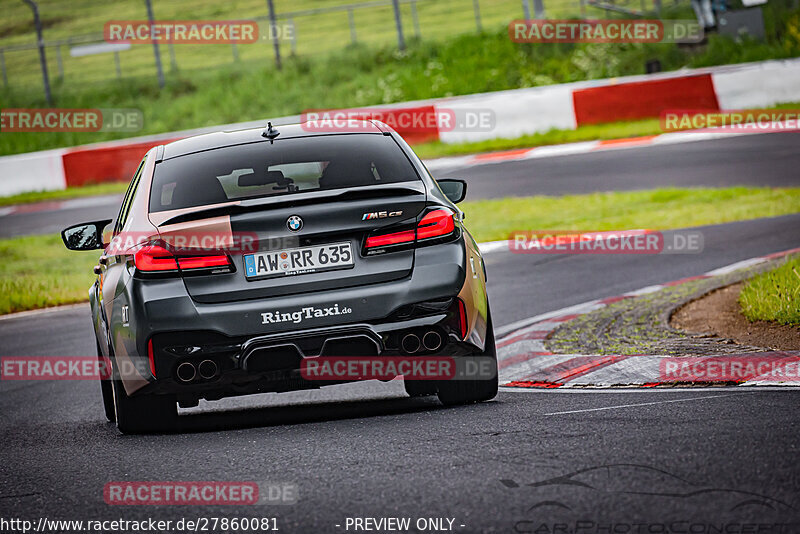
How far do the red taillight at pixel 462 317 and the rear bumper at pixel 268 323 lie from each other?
0.17 ft

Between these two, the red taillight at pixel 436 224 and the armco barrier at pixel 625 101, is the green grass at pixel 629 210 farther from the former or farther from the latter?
the red taillight at pixel 436 224

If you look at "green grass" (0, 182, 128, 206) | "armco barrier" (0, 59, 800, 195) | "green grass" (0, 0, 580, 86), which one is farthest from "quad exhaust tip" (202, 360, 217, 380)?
"green grass" (0, 0, 580, 86)

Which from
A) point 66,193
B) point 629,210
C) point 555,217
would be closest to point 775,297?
point 629,210

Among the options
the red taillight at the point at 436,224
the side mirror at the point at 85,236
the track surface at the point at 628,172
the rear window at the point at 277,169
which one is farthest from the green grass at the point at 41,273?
the red taillight at the point at 436,224

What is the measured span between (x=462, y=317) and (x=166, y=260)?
148 cm

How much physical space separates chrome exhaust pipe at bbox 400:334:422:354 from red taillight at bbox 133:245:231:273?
93cm

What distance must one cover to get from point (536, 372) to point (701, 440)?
2795mm

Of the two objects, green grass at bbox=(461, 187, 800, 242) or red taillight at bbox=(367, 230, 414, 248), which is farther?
green grass at bbox=(461, 187, 800, 242)

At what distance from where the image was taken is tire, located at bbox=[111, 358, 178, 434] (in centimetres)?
665

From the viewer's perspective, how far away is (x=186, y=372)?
6.13m

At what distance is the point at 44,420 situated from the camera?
7.92m

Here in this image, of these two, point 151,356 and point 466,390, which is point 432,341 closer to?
point 466,390

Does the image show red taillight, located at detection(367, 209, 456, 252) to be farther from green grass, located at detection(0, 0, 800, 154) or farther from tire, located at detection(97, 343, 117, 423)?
green grass, located at detection(0, 0, 800, 154)

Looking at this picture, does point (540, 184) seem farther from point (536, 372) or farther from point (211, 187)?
point (211, 187)
